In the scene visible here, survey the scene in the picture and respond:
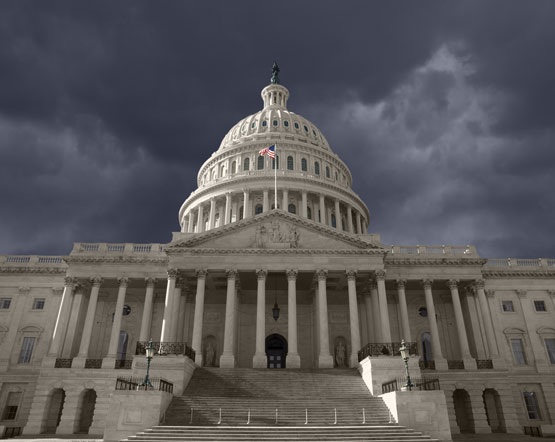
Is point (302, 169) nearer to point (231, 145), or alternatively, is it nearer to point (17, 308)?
point (231, 145)

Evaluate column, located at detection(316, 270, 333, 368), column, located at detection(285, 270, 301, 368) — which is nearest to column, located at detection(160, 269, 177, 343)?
column, located at detection(285, 270, 301, 368)

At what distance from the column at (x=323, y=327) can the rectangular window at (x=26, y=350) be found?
29.3 metres

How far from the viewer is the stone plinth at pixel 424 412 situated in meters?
25.2

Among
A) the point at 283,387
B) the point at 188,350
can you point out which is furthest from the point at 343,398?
the point at 188,350

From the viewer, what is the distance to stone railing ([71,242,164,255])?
46219 mm

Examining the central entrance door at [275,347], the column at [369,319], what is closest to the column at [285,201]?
the central entrance door at [275,347]

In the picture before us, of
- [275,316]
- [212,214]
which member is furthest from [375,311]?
[212,214]

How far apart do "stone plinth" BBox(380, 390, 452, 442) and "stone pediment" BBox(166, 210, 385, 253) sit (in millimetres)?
18014

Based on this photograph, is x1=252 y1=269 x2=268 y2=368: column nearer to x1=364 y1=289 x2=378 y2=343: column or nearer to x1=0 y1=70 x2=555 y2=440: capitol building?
x1=0 y1=70 x2=555 y2=440: capitol building

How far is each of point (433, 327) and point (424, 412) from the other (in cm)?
1932

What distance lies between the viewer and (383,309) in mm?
40844

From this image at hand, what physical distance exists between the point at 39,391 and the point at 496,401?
40.8 m

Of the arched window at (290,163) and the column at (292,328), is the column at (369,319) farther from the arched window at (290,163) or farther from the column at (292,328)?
the arched window at (290,163)

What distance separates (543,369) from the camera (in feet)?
148
